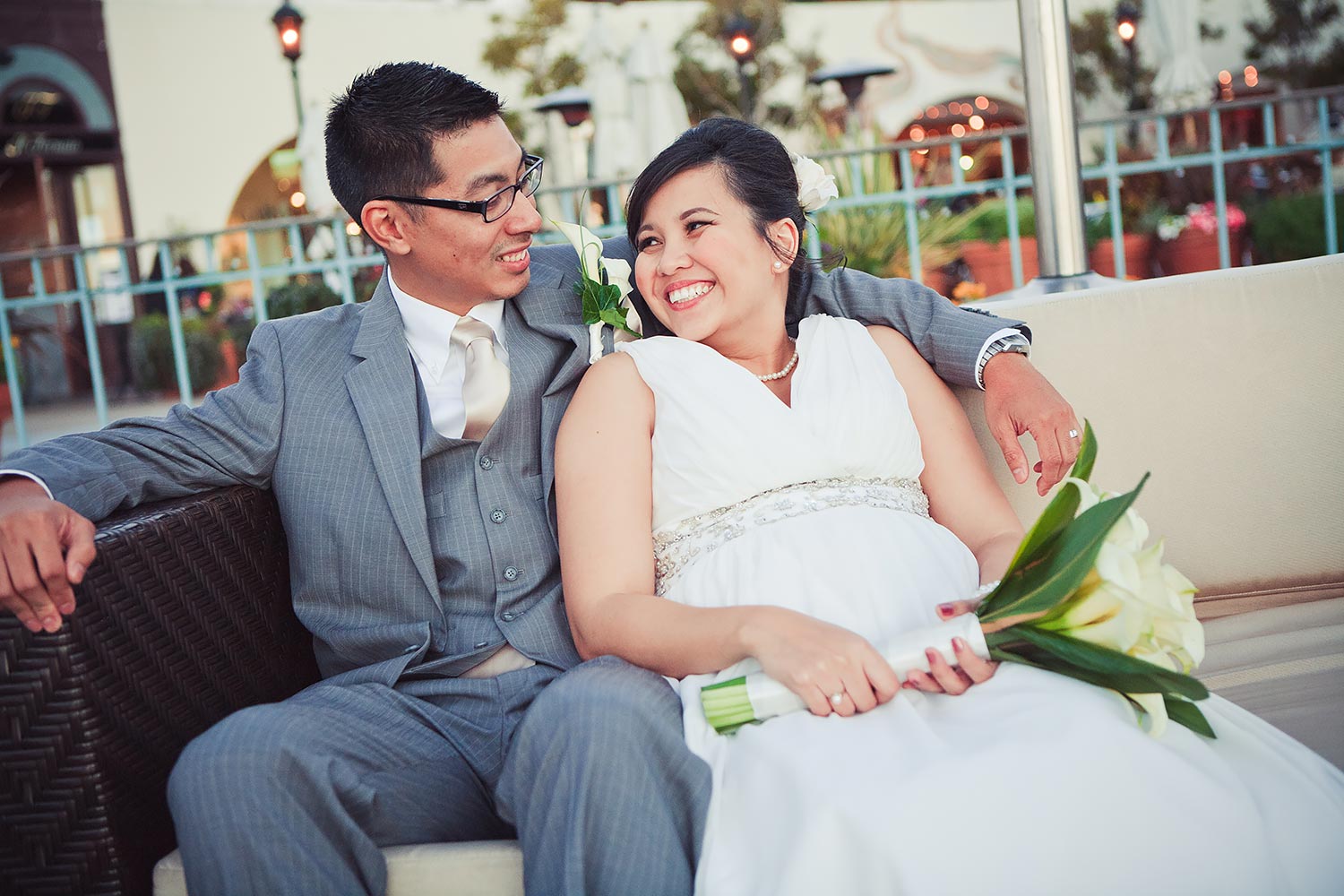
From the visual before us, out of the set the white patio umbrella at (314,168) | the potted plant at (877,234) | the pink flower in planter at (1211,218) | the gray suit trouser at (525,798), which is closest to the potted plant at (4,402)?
the white patio umbrella at (314,168)

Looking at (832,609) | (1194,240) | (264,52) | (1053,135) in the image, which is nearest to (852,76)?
(1194,240)

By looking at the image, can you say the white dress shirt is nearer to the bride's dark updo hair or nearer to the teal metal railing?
the bride's dark updo hair

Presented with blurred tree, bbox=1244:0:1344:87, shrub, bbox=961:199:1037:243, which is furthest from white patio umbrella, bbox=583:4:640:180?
blurred tree, bbox=1244:0:1344:87

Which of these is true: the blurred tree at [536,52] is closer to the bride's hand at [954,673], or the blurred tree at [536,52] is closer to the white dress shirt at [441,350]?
the white dress shirt at [441,350]

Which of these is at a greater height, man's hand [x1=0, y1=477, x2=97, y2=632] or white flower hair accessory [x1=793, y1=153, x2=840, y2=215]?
A: white flower hair accessory [x1=793, y1=153, x2=840, y2=215]

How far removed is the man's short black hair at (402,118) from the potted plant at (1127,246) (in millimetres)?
7202

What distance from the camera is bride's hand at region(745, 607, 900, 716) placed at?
1648 mm

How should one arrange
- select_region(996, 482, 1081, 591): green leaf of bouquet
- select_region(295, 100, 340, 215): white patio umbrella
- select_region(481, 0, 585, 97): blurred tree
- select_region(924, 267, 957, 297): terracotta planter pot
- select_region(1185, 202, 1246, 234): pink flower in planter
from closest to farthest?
select_region(996, 482, 1081, 591): green leaf of bouquet
select_region(924, 267, 957, 297): terracotta planter pot
select_region(295, 100, 340, 215): white patio umbrella
select_region(1185, 202, 1246, 234): pink flower in planter
select_region(481, 0, 585, 97): blurred tree

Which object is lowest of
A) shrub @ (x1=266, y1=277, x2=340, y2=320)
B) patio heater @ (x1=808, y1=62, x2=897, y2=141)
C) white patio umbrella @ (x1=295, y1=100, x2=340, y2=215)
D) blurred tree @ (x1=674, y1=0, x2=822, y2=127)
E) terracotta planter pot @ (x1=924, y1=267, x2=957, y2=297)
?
terracotta planter pot @ (x1=924, y1=267, x2=957, y2=297)

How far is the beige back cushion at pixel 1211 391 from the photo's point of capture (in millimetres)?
2453

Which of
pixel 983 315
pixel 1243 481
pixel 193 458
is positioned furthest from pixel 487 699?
pixel 1243 481

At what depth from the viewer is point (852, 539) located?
2014 millimetres

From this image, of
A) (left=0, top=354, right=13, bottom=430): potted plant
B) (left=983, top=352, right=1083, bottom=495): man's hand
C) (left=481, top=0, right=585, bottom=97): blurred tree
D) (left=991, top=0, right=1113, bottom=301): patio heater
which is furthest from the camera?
(left=481, top=0, right=585, bottom=97): blurred tree

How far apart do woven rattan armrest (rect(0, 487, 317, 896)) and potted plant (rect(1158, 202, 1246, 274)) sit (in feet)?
28.1
